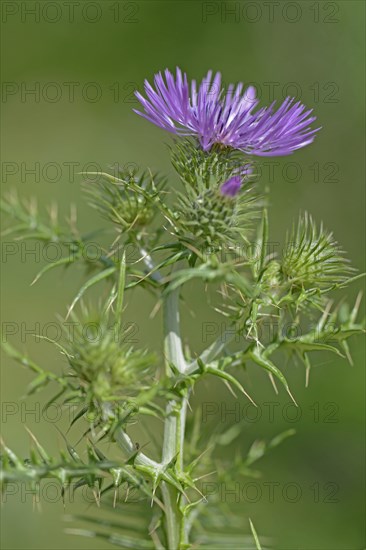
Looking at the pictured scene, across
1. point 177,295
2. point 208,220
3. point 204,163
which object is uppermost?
Answer: point 204,163

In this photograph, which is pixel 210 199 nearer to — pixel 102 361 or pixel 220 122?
pixel 220 122

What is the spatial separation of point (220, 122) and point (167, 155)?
12.0 ft

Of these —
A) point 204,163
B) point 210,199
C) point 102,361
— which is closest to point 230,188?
point 210,199

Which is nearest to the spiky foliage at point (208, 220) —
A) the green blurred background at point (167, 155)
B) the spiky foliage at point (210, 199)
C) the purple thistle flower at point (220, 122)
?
the spiky foliage at point (210, 199)

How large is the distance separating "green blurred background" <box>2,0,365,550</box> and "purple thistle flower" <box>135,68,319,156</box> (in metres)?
2.27

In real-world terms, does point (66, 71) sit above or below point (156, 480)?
above

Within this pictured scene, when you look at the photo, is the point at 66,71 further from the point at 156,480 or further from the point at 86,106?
the point at 156,480

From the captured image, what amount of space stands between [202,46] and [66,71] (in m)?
1.06

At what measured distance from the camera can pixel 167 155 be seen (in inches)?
220

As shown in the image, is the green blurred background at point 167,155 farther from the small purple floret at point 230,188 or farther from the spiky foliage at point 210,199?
the small purple floret at point 230,188

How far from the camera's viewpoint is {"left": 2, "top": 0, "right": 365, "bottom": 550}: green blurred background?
399 cm

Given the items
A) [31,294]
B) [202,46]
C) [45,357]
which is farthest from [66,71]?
[45,357]

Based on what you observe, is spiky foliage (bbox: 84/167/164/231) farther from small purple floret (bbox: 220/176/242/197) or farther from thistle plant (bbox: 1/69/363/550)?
small purple floret (bbox: 220/176/242/197)

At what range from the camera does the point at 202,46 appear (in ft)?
18.7
